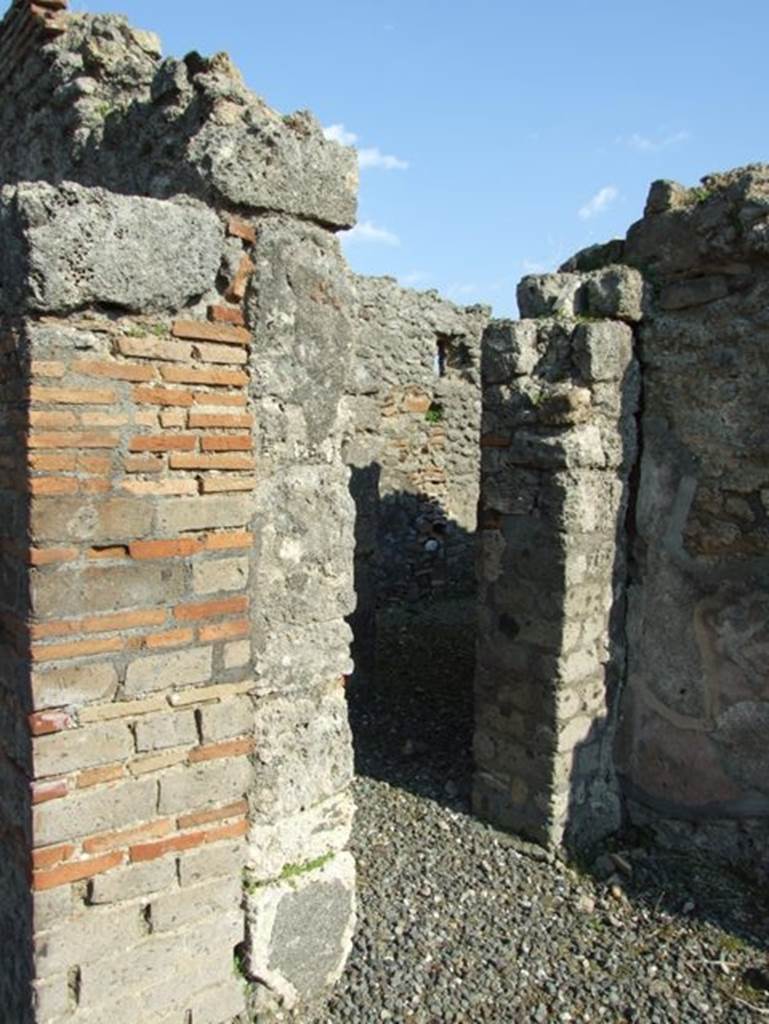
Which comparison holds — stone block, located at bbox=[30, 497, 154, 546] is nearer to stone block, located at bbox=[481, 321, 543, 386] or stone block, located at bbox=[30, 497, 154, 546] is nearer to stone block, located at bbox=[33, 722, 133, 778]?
stone block, located at bbox=[33, 722, 133, 778]

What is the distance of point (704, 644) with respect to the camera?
15.6 ft

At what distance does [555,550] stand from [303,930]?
2.29 meters

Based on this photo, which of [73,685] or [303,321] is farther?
[303,321]

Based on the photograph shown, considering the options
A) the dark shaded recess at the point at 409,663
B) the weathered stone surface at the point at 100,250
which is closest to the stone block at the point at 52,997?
the weathered stone surface at the point at 100,250

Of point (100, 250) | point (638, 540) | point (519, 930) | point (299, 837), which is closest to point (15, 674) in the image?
point (299, 837)

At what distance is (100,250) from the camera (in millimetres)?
2615

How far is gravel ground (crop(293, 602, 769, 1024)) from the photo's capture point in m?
3.57

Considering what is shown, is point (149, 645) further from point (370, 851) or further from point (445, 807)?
point (445, 807)

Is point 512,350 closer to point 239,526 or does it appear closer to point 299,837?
point 239,526

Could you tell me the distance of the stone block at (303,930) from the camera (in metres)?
3.14

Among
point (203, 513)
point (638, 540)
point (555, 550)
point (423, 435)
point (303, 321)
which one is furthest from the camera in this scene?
point (423, 435)

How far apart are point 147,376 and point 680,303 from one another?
10.6 ft

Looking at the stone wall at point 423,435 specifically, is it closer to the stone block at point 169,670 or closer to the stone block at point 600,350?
→ the stone block at point 600,350

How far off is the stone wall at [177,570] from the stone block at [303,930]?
10mm
